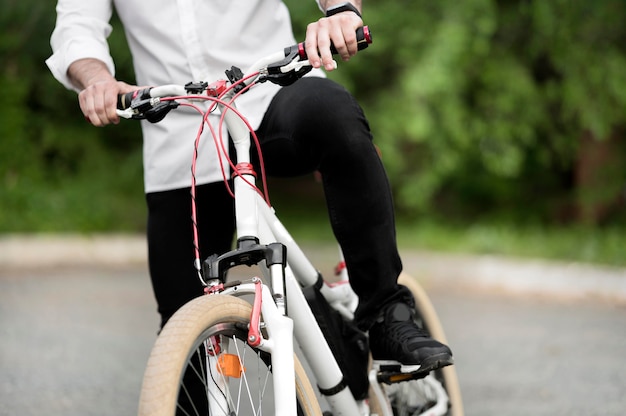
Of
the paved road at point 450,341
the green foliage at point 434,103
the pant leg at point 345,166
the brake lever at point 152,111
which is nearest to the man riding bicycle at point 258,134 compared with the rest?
the pant leg at point 345,166

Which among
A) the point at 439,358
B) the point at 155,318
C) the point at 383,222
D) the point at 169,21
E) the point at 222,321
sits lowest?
the point at 155,318

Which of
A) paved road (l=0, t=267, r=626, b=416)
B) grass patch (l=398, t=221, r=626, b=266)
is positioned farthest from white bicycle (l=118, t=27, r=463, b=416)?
grass patch (l=398, t=221, r=626, b=266)

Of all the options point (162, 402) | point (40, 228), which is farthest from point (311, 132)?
point (40, 228)

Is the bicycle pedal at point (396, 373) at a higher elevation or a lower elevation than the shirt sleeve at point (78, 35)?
lower

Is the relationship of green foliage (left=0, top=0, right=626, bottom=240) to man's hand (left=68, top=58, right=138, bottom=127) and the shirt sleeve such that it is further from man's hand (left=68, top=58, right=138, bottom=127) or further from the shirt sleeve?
man's hand (left=68, top=58, right=138, bottom=127)

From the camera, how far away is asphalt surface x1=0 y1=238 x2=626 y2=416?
4.13 meters

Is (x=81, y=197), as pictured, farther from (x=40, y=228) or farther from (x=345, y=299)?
(x=345, y=299)

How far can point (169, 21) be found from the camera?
7.56ft

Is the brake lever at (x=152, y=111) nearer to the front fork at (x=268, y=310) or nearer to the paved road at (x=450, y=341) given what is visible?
the front fork at (x=268, y=310)

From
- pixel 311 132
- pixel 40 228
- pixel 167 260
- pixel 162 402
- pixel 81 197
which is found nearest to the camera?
pixel 162 402

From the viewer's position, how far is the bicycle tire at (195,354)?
1546 mm

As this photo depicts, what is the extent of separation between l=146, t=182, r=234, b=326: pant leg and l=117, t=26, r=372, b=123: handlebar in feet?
1.81

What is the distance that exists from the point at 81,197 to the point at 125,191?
125 centimetres

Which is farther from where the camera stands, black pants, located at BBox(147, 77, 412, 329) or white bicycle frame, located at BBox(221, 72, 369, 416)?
black pants, located at BBox(147, 77, 412, 329)
